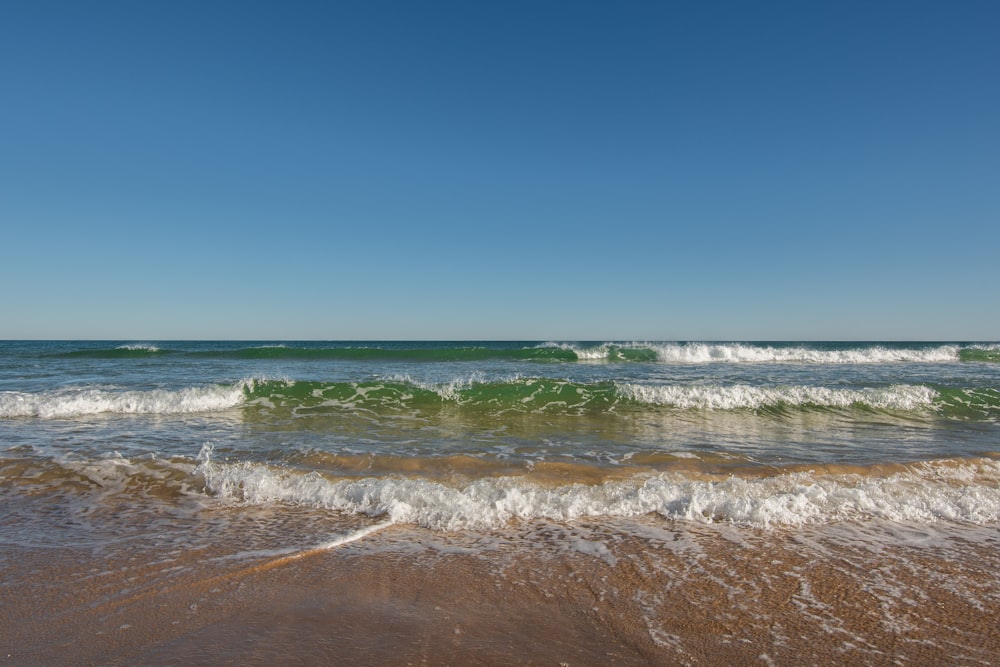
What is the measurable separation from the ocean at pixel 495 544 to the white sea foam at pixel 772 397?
9.77 ft

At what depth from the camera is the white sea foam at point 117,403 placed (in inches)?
414

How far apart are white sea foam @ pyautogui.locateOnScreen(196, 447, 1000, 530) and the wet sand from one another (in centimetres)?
38

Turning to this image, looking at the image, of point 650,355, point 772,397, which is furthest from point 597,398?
point 650,355

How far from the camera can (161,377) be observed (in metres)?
→ 17.6

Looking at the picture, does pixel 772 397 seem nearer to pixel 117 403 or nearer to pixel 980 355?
pixel 117 403

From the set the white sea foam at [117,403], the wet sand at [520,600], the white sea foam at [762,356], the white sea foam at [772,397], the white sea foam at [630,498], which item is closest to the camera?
the wet sand at [520,600]

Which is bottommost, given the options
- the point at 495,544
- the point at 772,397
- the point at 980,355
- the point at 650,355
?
the point at 495,544

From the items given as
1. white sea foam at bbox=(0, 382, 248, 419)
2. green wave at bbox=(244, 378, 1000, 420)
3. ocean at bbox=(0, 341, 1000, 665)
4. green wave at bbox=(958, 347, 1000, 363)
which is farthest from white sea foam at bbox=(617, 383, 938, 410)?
green wave at bbox=(958, 347, 1000, 363)

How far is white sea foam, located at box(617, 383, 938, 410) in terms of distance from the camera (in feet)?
40.2

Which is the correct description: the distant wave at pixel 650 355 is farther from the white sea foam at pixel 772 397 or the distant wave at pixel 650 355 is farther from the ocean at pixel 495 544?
the ocean at pixel 495 544

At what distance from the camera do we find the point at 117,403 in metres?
11.2

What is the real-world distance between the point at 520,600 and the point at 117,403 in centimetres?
1147

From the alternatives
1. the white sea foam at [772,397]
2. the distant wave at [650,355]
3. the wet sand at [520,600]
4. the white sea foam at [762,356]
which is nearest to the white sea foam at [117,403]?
the wet sand at [520,600]

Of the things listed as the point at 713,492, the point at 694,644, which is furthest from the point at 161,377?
the point at 694,644
